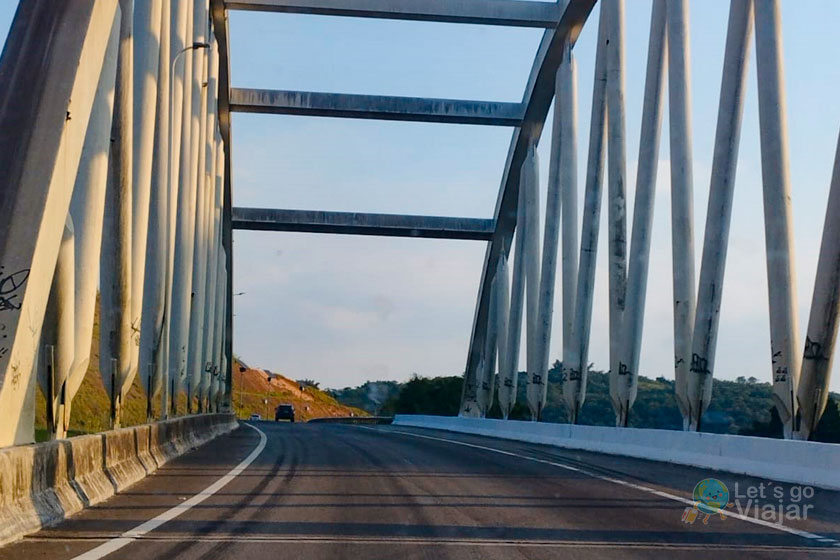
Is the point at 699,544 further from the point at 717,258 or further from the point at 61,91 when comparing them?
the point at 717,258

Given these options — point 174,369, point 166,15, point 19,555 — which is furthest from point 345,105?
point 19,555

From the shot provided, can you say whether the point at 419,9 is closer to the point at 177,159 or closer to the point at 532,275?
the point at 532,275

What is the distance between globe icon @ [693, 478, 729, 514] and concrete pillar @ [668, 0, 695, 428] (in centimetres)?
909

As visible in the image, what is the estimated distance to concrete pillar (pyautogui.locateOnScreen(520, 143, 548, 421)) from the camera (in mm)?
37094

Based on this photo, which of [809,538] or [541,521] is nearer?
[809,538]

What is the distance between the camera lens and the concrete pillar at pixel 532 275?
3709 cm

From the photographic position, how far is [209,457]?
1930 centimetres

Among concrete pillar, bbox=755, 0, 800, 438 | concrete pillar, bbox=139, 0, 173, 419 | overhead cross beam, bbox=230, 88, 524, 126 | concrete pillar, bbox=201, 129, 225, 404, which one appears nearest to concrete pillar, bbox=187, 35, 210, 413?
overhead cross beam, bbox=230, 88, 524, 126

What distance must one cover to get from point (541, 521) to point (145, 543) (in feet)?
11.0

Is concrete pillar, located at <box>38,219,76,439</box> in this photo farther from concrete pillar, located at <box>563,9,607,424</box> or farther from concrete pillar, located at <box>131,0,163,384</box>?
concrete pillar, located at <box>563,9,607,424</box>

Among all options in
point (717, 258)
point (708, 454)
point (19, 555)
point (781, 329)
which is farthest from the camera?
point (717, 258)

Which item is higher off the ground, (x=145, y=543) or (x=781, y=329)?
(x=781, y=329)

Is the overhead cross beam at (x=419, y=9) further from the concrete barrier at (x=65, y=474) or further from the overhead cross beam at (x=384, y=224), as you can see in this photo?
the concrete barrier at (x=65, y=474)

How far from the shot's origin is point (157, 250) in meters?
22.6
